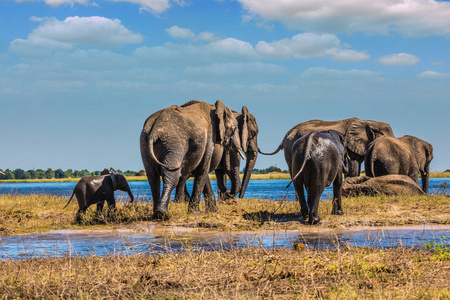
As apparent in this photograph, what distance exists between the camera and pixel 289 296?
18.9ft

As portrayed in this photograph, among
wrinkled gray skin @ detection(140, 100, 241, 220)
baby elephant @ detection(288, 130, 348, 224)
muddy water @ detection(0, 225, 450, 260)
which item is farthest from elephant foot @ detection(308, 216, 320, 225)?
wrinkled gray skin @ detection(140, 100, 241, 220)

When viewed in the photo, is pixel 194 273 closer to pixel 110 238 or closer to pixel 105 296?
pixel 105 296

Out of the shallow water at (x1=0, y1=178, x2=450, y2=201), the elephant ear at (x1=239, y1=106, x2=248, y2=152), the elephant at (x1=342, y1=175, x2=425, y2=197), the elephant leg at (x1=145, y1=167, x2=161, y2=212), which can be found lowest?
the shallow water at (x1=0, y1=178, x2=450, y2=201)

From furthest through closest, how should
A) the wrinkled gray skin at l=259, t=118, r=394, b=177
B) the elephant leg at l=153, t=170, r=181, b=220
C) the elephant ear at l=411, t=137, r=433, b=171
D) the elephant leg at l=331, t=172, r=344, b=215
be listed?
the elephant ear at l=411, t=137, r=433, b=171 < the wrinkled gray skin at l=259, t=118, r=394, b=177 < the elephant leg at l=331, t=172, r=344, b=215 < the elephant leg at l=153, t=170, r=181, b=220

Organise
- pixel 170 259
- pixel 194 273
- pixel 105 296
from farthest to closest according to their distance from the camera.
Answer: pixel 170 259, pixel 194 273, pixel 105 296

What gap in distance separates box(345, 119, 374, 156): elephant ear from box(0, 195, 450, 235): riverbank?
23.8 feet

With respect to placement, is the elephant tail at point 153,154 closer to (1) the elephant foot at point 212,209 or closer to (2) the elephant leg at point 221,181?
(1) the elephant foot at point 212,209

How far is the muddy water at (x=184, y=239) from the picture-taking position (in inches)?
359

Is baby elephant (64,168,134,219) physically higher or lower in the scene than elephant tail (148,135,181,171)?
lower

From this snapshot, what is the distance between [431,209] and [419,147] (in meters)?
11.8

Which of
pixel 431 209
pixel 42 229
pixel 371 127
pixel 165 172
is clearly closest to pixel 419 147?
pixel 371 127

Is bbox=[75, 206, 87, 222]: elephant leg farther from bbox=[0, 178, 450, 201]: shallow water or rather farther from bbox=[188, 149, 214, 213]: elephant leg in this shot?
bbox=[0, 178, 450, 201]: shallow water

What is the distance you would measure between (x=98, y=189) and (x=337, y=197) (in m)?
5.45

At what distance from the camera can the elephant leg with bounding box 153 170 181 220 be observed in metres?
12.3
